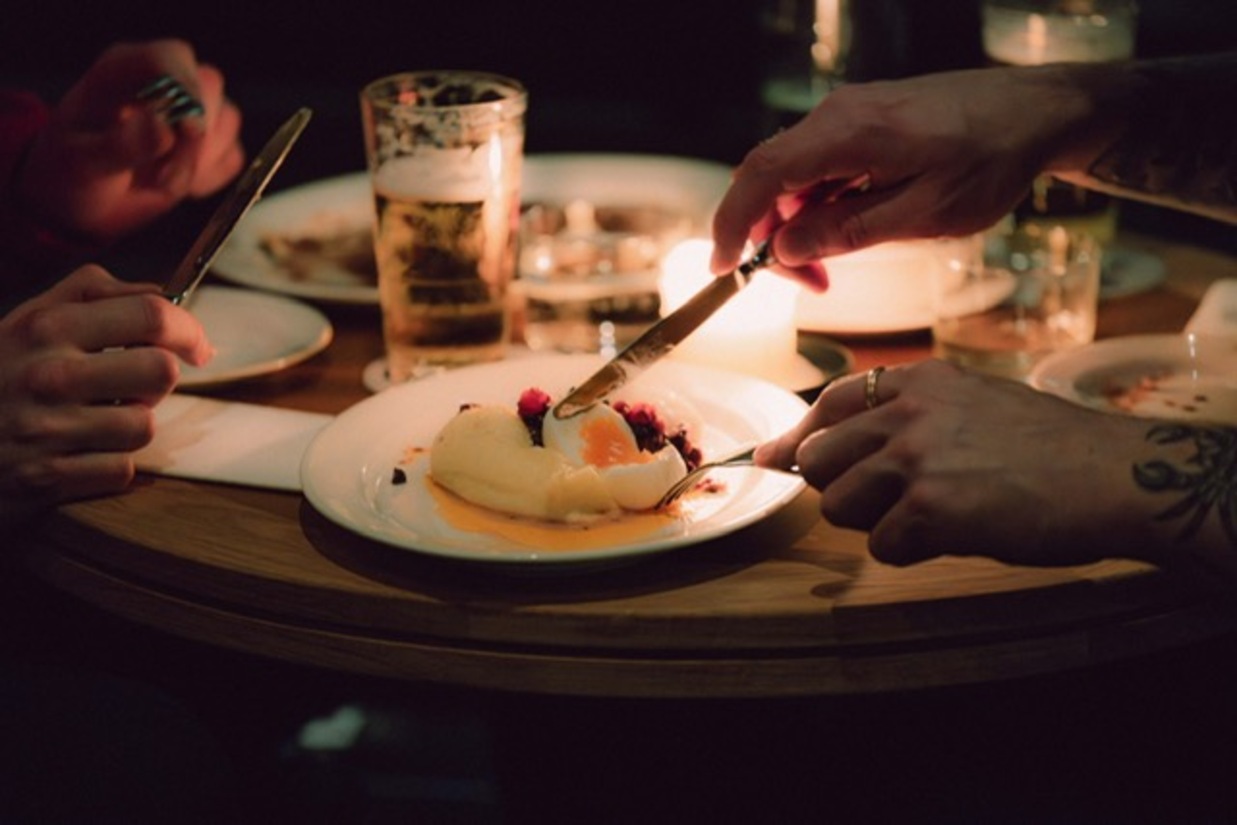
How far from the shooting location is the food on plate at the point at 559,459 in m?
1.39

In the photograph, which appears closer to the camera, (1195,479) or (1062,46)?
(1195,479)

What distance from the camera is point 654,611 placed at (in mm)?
1246

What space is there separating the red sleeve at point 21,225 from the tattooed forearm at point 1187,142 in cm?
145

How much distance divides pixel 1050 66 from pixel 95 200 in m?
1.31

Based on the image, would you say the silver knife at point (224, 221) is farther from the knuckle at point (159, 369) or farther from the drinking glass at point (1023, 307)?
the drinking glass at point (1023, 307)

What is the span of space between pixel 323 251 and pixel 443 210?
1.78ft

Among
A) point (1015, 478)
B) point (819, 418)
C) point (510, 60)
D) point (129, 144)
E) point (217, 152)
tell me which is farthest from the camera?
point (510, 60)

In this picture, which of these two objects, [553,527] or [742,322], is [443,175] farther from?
[553,527]

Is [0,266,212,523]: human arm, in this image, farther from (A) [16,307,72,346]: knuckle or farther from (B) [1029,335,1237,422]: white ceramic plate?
(B) [1029,335,1237,422]: white ceramic plate

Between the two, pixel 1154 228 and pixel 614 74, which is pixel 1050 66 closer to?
pixel 1154 228

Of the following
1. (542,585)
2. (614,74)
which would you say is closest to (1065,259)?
(542,585)

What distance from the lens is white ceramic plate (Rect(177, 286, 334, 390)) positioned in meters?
1.80

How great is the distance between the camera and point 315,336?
192 cm

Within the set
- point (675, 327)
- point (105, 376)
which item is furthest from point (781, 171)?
point (105, 376)
